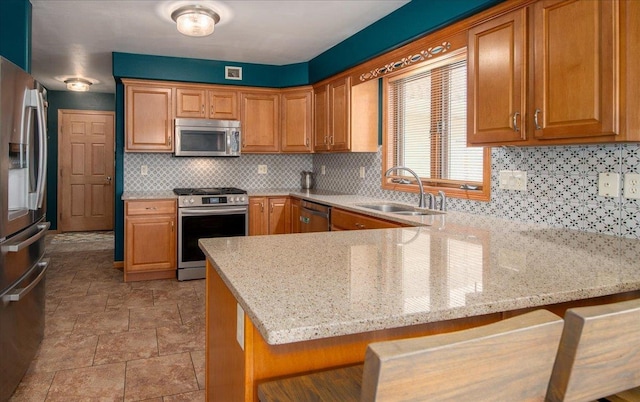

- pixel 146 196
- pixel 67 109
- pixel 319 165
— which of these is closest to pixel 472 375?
pixel 146 196

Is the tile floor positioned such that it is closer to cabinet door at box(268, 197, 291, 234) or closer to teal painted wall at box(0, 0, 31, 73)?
cabinet door at box(268, 197, 291, 234)

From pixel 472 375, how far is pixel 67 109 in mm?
8227

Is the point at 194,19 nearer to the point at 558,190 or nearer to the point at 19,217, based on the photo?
the point at 19,217

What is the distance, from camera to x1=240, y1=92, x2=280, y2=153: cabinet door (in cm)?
514

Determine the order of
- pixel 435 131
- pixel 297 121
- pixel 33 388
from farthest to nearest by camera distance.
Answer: pixel 297 121
pixel 435 131
pixel 33 388

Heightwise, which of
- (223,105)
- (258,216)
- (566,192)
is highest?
(223,105)

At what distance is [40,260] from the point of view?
9.02ft

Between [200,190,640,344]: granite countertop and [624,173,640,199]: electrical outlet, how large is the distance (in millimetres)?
220

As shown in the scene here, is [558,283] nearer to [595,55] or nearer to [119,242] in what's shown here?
[595,55]

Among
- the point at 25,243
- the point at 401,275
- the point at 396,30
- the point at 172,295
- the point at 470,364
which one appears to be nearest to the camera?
the point at 470,364

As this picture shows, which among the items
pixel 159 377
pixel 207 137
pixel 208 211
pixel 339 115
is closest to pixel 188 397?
pixel 159 377

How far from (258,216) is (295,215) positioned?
405mm

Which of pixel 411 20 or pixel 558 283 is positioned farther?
pixel 411 20

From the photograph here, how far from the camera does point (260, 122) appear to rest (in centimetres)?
519
